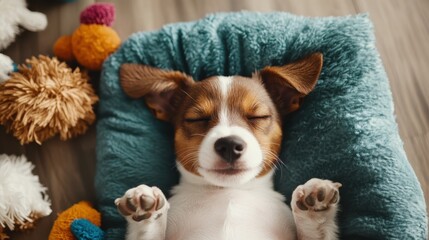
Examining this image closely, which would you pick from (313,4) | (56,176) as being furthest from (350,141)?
Answer: (56,176)

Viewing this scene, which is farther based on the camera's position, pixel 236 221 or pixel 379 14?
pixel 379 14

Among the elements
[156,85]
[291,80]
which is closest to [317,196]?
[291,80]

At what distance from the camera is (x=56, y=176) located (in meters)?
2.48

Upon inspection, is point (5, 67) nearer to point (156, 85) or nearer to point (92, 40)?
point (92, 40)

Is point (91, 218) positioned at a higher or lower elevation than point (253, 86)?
lower

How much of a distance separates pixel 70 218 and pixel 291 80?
3.94 feet

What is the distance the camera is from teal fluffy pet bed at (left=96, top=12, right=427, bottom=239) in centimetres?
201

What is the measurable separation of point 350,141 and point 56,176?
1479mm

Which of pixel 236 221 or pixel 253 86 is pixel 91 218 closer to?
pixel 236 221

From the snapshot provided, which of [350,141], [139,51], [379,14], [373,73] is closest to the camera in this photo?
[350,141]

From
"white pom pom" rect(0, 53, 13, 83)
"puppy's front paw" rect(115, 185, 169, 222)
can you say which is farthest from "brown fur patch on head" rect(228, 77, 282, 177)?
"white pom pom" rect(0, 53, 13, 83)

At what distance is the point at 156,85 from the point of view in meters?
2.26

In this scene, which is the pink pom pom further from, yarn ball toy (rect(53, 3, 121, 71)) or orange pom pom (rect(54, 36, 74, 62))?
orange pom pom (rect(54, 36, 74, 62))

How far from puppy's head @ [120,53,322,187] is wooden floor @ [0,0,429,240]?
1.64ft
